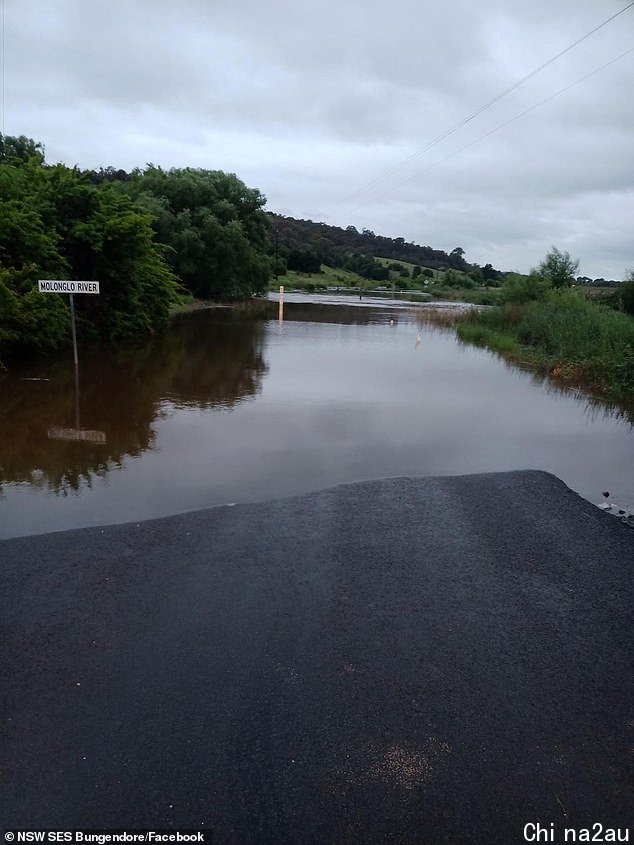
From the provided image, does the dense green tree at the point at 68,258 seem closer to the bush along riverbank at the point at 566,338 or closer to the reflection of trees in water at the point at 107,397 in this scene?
the reflection of trees in water at the point at 107,397

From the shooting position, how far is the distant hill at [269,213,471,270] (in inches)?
4857

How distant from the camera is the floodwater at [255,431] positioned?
7.39 metres

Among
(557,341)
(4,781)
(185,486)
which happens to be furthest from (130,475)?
(557,341)

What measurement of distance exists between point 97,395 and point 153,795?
10.4m

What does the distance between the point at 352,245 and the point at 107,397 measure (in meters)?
137

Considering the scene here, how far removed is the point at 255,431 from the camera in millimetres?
10414

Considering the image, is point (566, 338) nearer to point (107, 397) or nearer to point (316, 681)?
point (107, 397)

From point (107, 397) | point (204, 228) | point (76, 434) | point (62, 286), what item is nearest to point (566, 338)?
point (107, 397)

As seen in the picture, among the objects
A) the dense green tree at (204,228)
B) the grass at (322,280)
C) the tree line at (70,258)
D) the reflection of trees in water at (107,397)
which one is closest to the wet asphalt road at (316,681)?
the reflection of trees in water at (107,397)

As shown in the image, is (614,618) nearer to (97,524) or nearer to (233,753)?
(233,753)

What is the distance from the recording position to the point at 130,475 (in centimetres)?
782

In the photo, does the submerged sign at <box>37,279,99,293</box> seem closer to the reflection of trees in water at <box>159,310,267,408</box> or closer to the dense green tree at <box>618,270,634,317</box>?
the reflection of trees in water at <box>159,310,267,408</box>

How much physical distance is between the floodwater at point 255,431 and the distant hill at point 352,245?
104 metres

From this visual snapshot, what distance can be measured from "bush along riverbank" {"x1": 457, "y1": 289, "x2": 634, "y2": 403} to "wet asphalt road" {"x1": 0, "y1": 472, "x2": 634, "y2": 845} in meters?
11.2
